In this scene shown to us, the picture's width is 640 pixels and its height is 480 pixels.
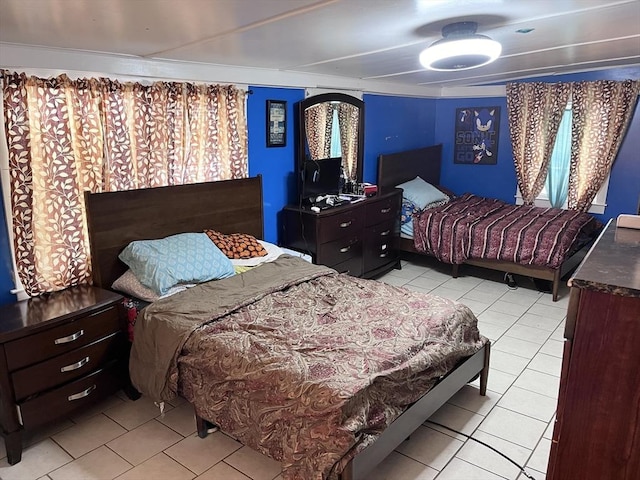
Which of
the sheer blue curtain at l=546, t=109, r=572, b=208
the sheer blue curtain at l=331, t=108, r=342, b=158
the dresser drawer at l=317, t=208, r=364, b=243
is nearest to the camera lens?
the dresser drawer at l=317, t=208, r=364, b=243

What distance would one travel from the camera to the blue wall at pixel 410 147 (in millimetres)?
3842

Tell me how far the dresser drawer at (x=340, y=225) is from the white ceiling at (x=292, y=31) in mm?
1223

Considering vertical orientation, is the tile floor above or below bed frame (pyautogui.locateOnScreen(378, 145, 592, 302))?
below

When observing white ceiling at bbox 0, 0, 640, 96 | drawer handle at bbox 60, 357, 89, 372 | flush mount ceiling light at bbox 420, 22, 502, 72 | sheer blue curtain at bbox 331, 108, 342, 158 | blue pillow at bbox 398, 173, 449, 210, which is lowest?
drawer handle at bbox 60, 357, 89, 372

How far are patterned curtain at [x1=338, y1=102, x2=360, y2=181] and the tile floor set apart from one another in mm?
2348

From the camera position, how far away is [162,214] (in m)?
3.16

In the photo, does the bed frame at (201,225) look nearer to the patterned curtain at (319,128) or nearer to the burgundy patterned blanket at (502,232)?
the patterned curtain at (319,128)

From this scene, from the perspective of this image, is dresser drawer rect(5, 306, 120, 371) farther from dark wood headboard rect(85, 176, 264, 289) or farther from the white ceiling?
the white ceiling

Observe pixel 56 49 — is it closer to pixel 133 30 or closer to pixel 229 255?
pixel 133 30

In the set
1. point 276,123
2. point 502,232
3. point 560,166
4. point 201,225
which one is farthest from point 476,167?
point 201,225

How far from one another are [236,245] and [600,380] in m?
2.55

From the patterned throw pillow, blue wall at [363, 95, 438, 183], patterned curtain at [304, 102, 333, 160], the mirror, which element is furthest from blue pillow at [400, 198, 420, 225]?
the patterned throw pillow

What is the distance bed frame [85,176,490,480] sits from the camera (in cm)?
212

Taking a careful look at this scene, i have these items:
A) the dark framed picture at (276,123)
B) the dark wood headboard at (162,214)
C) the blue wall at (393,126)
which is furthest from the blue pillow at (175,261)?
the blue wall at (393,126)
